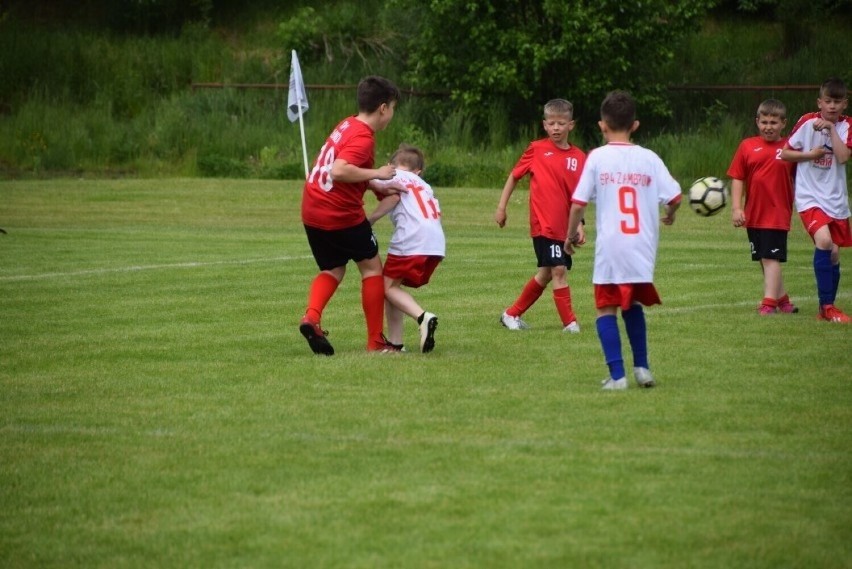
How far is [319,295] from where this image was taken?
9375 millimetres

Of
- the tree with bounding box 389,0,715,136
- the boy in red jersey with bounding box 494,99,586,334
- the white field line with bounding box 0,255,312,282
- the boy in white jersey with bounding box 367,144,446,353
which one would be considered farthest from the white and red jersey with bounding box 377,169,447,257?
the tree with bounding box 389,0,715,136

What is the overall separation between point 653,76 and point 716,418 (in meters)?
31.4

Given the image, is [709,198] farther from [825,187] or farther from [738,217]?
[825,187]

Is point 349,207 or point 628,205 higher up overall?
point 628,205

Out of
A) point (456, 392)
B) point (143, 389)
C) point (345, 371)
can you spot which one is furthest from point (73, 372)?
point (456, 392)

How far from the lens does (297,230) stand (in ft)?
75.5

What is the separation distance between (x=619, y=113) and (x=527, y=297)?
3213mm

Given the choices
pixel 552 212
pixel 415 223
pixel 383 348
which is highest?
pixel 415 223

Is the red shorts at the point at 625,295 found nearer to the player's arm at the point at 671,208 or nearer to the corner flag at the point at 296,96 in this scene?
the player's arm at the point at 671,208

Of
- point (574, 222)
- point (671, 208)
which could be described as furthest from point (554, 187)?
point (671, 208)

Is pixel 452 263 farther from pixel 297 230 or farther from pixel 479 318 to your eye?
pixel 297 230

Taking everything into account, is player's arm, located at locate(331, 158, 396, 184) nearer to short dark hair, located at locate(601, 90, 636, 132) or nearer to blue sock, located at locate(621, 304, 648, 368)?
short dark hair, located at locate(601, 90, 636, 132)

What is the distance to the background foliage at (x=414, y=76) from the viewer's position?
3428 cm

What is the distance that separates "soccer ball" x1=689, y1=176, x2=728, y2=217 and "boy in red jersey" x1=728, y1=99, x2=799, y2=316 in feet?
2.79
